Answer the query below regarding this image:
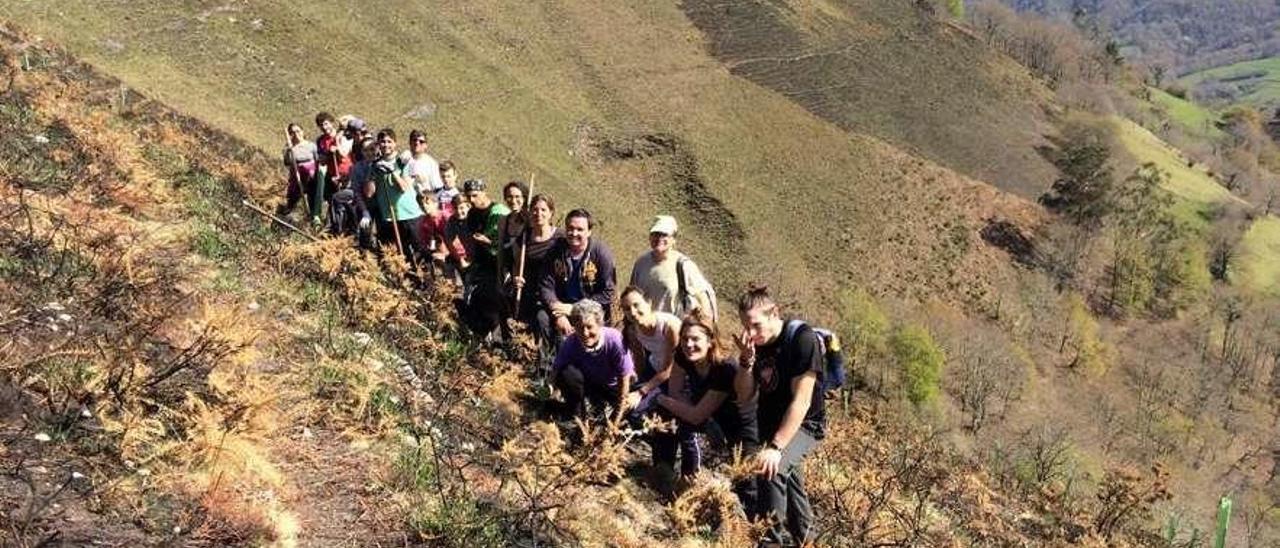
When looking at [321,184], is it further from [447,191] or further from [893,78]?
[893,78]

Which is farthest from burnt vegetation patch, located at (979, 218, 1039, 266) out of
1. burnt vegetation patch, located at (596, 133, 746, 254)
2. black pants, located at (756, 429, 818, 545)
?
black pants, located at (756, 429, 818, 545)

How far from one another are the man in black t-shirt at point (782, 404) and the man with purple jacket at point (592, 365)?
0.97 m

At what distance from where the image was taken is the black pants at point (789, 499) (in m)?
4.88

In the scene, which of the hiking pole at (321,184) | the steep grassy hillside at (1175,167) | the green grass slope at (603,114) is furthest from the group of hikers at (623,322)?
the steep grassy hillside at (1175,167)

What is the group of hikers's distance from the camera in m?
4.86

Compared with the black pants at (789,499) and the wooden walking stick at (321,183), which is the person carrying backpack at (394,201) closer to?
the wooden walking stick at (321,183)

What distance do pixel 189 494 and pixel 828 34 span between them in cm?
8245

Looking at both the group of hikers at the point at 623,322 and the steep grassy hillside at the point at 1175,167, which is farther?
the steep grassy hillside at the point at 1175,167

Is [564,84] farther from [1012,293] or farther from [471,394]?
[471,394]

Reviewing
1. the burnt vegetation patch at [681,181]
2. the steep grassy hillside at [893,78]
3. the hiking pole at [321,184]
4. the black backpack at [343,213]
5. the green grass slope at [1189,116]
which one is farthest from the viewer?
the green grass slope at [1189,116]

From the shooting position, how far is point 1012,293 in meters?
65.6

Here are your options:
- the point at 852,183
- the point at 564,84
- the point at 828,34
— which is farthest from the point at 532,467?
the point at 828,34

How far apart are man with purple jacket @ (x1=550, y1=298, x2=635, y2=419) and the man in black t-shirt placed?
38.3 inches

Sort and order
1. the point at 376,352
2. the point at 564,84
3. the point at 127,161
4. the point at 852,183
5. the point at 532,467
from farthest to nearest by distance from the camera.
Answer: the point at 852,183, the point at 564,84, the point at 127,161, the point at 376,352, the point at 532,467
